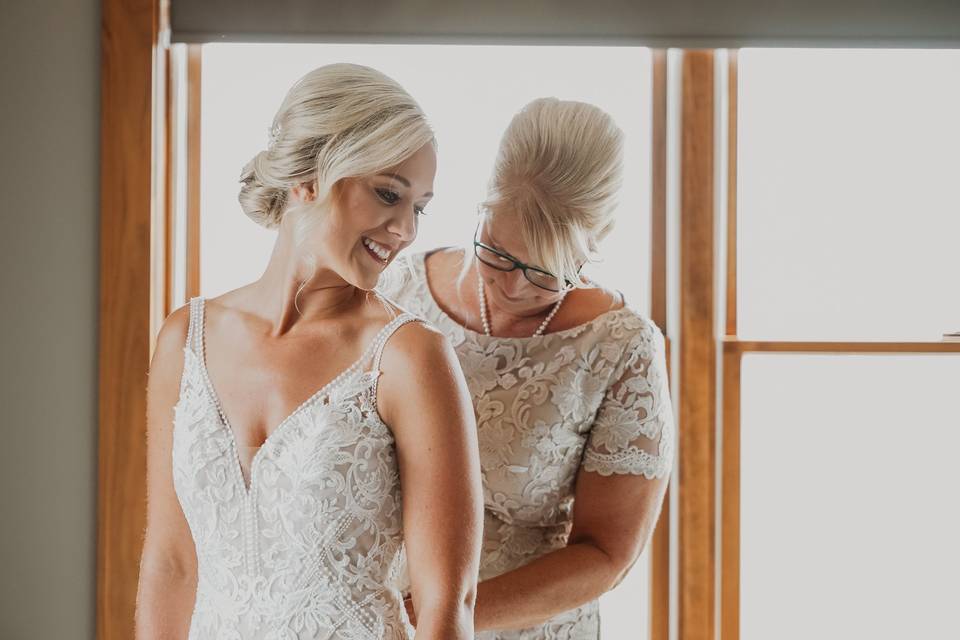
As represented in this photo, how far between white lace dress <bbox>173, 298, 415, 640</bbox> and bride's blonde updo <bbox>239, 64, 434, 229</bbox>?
213 mm

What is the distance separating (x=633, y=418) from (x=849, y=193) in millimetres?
1132

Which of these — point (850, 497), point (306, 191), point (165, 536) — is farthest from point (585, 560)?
point (850, 497)

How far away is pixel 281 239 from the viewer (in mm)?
1207

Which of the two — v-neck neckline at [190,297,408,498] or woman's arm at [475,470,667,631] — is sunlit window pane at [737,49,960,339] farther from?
v-neck neckline at [190,297,408,498]

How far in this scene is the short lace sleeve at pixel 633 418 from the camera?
4.92 ft

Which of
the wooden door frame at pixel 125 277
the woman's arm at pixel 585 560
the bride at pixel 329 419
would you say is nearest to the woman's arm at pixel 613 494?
the woman's arm at pixel 585 560

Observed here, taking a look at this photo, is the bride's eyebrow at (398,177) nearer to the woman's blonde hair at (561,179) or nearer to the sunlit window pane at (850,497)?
the woman's blonde hair at (561,179)

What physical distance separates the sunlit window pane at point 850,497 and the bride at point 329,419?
138 centimetres

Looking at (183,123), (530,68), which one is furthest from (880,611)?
(183,123)

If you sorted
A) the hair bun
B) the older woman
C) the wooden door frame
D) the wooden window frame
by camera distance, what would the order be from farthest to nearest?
the wooden window frame
the wooden door frame
the older woman
the hair bun

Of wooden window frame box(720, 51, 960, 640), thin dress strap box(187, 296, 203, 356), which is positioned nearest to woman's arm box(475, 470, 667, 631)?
thin dress strap box(187, 296, 203, 356)

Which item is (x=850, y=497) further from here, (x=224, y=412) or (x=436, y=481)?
(x=224, y=412)

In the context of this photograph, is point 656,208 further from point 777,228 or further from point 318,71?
point 318,71

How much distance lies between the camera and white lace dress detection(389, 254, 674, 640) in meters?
1.48
